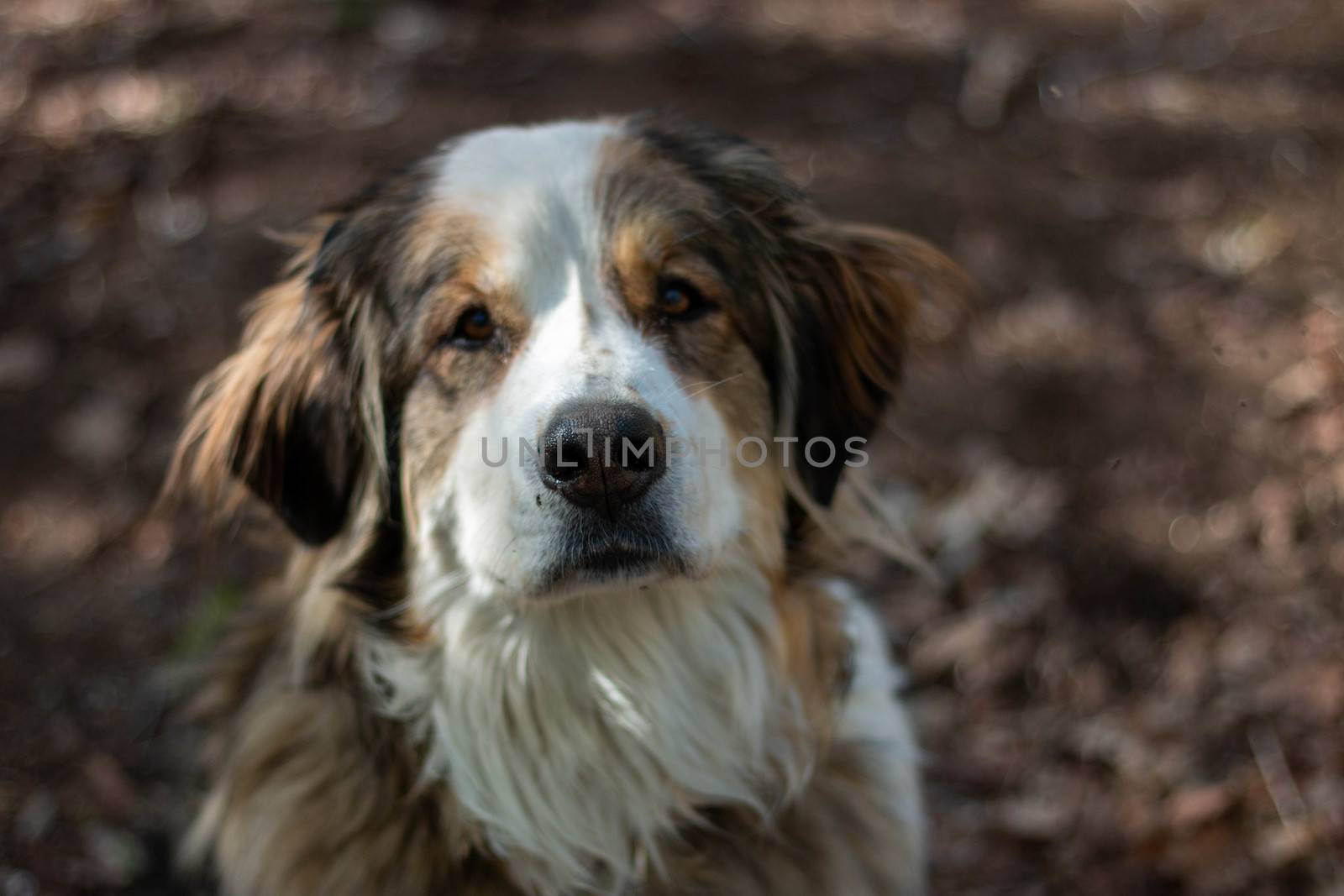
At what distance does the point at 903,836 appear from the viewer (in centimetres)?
308

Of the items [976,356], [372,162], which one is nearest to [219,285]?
[372,162]

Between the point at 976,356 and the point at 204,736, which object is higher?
the point at 976,356

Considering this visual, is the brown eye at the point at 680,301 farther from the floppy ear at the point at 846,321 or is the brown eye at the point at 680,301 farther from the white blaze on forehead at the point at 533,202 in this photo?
the floppy ear at the point at 846,321

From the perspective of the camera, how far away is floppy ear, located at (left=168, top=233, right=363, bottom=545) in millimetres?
2938

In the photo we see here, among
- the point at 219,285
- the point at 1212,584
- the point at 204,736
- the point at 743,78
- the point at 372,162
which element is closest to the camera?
the point at 204,736

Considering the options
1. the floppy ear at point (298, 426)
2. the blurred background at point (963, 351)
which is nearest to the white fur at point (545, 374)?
the floppy ear at point (298, 426)

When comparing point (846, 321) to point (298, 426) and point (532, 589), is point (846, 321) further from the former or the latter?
point (298, 426)

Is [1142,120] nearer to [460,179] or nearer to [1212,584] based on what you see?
[1212,584]

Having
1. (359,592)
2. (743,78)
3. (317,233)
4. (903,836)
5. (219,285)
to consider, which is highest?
(743,78)

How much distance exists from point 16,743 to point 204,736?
3.33 ft

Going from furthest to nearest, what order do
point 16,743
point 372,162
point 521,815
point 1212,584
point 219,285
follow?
point 372,162 → point 219,285 → point 1212,584 → point 16,743 → point 521,815

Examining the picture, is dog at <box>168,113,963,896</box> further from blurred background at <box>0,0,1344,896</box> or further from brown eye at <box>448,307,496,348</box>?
blurred background at <box>0,0,1344,896</box>

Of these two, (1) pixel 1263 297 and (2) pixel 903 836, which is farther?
(1) pixel 1263 297

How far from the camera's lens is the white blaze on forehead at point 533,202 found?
8.79 ft
